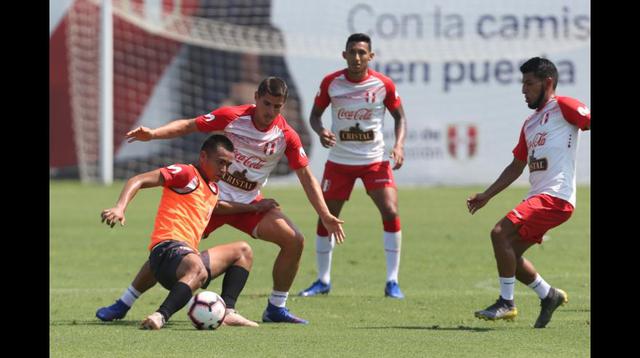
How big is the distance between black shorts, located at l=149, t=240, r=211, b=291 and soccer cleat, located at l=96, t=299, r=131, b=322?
0.55 meters

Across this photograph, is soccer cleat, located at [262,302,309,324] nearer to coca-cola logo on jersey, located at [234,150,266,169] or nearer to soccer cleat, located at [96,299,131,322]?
soccer cleat, located at [96,299,131,322]

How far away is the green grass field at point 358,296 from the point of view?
736 cm

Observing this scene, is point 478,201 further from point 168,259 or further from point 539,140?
point 168,259

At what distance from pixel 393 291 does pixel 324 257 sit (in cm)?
93

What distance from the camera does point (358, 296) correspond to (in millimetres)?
10539

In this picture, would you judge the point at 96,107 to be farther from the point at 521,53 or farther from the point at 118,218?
the point at 118,218

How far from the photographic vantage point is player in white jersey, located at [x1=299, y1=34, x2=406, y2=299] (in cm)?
1111

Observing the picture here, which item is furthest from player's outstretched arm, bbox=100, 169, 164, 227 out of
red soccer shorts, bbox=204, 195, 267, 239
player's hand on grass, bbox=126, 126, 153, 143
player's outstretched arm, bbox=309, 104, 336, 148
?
player's outstretched arm, bbox=309, 104, 336, 148

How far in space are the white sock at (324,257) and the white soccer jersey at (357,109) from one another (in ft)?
2.59

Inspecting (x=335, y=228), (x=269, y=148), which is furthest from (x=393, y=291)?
(x=335, y=228)

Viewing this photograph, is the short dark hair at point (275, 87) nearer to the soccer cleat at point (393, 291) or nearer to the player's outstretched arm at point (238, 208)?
the player's outstretched arm at point (238, 208)

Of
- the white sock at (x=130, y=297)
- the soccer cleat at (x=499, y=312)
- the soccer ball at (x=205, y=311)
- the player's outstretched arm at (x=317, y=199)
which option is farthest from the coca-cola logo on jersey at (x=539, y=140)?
the white sock at (x=130, y=297)
